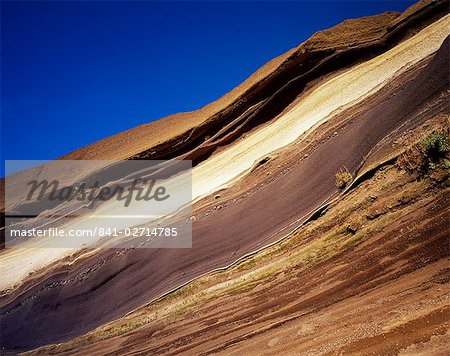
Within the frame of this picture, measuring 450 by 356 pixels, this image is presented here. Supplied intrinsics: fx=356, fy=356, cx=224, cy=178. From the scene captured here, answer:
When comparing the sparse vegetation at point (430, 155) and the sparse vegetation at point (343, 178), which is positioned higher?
the sparse vegetation at point (343, 178)

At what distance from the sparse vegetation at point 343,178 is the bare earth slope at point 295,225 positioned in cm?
23

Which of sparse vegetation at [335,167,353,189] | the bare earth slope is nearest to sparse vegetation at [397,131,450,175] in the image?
the bare earth slope

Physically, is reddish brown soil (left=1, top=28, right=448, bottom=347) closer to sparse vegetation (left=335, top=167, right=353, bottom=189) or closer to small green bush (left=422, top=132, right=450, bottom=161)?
sparse vegetation (left=335, top=167, right=353, bottom=189)

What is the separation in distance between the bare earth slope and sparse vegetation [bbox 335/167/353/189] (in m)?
0.23

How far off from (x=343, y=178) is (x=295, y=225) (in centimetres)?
138

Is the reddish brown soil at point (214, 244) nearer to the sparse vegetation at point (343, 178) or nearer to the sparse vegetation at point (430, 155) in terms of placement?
the sparse vegetation at point (343, 178)

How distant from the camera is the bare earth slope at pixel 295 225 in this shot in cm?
517

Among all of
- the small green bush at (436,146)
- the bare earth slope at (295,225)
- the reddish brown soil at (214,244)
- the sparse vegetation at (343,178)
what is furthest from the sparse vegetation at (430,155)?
the sparse vegetation at (343,178)

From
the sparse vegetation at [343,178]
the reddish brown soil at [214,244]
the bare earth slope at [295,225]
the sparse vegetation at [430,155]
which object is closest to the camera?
the bare earth slope at [295,225]

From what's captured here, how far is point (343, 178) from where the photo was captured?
23.7 ft

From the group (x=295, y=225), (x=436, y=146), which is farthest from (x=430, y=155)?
(x=295, y=225)

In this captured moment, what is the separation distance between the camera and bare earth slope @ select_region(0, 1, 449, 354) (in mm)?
5168

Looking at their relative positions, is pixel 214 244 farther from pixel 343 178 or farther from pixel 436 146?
pixel 436 146

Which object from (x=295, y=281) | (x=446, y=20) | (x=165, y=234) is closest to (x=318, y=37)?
(x=446, y=20)
